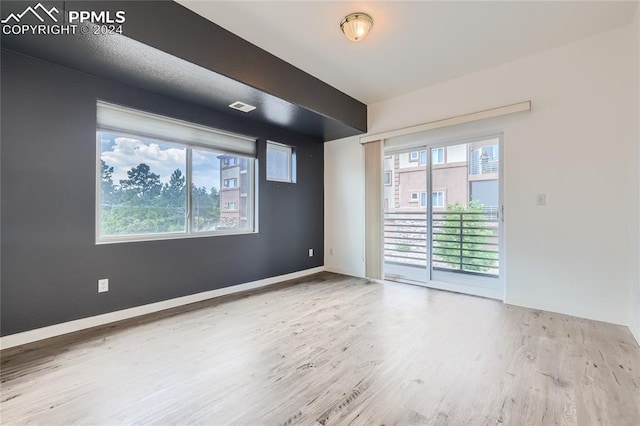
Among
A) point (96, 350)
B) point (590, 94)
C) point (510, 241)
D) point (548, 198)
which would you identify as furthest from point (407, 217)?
point (96, 350)

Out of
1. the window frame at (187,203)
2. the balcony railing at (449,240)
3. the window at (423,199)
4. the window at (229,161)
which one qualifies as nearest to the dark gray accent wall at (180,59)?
the window frame at (187,203)

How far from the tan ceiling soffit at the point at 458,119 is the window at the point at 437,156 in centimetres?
35

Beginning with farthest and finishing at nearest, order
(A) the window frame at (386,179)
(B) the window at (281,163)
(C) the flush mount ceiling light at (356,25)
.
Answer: (A) the window frame at (386,179) < (B) the window at (281,163) < (C) the flush mount ceiling light at (356,25)

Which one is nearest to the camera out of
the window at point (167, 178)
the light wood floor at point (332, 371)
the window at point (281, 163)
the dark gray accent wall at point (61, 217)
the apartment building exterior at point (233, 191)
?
the light wood floor at point (332, 371)

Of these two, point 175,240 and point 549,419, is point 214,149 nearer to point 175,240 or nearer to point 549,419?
point 175,240

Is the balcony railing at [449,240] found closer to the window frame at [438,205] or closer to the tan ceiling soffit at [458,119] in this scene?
the window frame at [438,205]

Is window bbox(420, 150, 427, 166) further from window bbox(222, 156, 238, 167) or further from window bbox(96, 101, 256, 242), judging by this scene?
window bbox(222, 156, 238, 167)

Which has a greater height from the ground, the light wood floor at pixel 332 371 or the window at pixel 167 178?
the window at pixel 167 178

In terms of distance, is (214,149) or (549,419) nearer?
(549,419)

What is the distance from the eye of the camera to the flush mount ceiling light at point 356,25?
7.98 ft

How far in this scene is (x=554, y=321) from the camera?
9.23 feet

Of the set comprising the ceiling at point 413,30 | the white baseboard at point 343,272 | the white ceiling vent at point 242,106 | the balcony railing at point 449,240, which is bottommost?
the white baseboard at point 343,272

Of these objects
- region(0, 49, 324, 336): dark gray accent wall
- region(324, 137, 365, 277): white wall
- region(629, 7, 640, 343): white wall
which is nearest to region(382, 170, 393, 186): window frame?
region(324, 137, 365, 277): white wall

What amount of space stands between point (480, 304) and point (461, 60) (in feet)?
9.32
